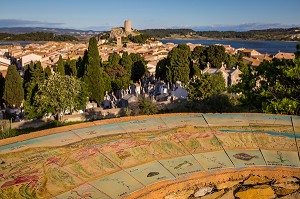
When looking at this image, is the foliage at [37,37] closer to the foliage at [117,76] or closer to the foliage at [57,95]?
the foliage at [117,76]

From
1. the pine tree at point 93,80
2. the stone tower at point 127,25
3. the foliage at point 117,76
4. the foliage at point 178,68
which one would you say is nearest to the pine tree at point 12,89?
the pine tree at point 93,80

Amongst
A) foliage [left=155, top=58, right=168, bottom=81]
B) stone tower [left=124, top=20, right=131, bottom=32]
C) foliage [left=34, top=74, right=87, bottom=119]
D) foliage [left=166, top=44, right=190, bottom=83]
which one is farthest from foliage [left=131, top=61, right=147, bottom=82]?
stone tower [left=124, top=20, right=131, bottom=32]

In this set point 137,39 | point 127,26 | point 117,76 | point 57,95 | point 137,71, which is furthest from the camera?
point 127,26

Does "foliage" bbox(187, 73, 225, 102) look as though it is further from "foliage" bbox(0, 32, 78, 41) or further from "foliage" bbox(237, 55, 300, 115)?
"foliage" bbox(0, 32, 78, 41)

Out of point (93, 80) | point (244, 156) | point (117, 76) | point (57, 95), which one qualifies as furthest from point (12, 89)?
point (244, 156)

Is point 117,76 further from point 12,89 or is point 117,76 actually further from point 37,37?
point 37,37

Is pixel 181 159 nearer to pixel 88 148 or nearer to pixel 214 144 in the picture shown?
pixel 214 144

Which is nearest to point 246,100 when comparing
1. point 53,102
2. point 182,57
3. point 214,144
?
point 214,144
